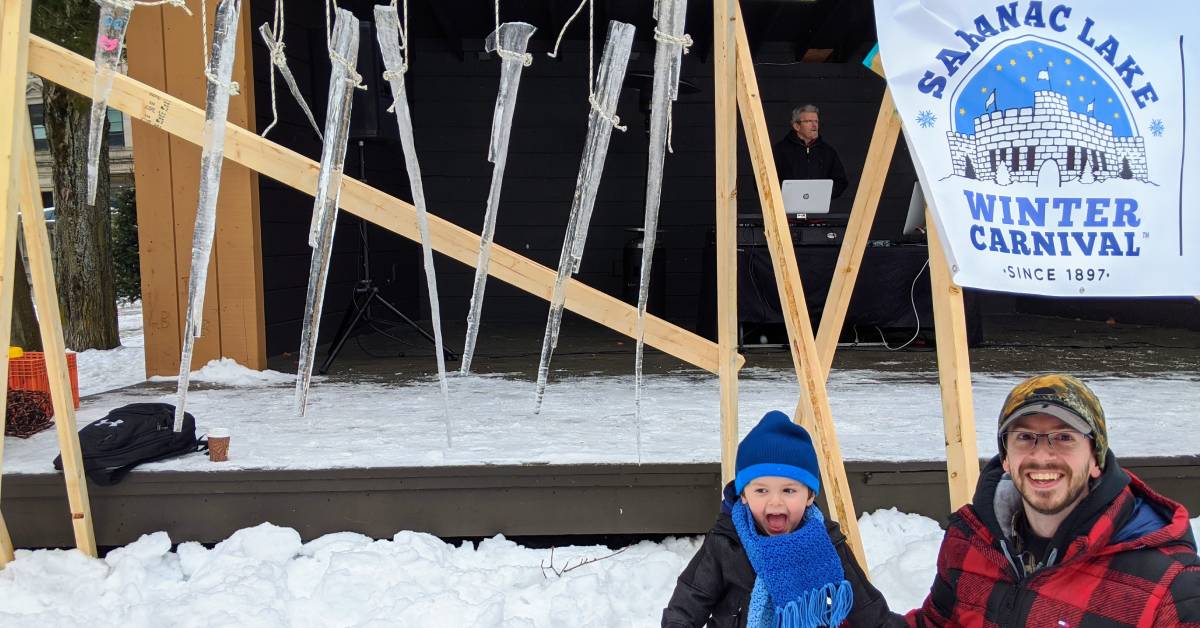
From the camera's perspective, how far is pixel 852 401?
3750 mm

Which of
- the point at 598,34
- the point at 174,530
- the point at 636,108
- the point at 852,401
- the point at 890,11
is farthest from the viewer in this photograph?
the point at 636,108

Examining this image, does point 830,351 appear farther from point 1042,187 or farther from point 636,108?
point 636,108

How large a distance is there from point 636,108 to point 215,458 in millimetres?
6248

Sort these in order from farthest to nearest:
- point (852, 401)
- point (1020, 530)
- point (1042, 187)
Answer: point (852, 401) → point (1042, 187) → point (1020, 530)

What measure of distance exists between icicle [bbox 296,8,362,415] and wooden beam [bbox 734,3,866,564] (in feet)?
3.10

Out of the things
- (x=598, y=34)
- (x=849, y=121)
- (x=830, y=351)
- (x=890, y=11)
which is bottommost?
(x=830, y=351)

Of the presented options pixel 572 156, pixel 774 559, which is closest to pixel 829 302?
pixel 774 559

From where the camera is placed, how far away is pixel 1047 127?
73.3 inches

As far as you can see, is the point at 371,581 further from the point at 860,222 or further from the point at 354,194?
the point at 860,222

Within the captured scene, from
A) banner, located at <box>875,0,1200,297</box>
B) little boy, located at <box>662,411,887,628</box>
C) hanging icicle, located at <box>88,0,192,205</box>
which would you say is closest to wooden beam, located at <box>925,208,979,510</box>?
banner, located at <box>875,0,1200,297</box>

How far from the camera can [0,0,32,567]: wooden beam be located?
221 cm

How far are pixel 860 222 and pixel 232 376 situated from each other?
330cm

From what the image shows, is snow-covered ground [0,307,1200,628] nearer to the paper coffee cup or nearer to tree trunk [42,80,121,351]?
the paper coffee cup

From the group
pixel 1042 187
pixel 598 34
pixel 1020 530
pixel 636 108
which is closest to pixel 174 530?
pixel 1020 530
